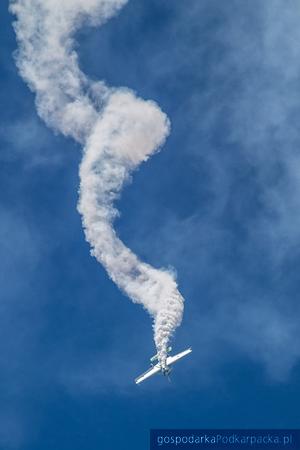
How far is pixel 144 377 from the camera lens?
12669 centimetres

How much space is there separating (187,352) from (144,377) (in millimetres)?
8935

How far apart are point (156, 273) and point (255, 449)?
33.0m

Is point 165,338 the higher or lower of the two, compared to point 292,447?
higher

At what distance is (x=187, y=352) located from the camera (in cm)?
12575

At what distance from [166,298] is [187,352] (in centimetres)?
1399

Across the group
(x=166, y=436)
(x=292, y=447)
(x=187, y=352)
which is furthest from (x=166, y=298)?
(x=292, y=447)

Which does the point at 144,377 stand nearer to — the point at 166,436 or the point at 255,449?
the point at 166,436

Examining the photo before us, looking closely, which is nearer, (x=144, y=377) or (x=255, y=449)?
(x=255, y=449)

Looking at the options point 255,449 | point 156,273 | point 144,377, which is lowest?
point 255,449

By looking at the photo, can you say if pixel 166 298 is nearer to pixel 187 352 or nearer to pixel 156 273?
pixel 156 273

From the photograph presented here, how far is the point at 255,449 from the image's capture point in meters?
117

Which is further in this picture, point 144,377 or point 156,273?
point 144,377

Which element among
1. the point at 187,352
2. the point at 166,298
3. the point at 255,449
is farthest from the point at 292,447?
the point at 166,298

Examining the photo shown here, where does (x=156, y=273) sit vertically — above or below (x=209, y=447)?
above
